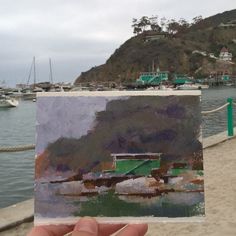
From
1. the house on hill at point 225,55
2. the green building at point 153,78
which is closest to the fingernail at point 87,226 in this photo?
the green building at point 153,78

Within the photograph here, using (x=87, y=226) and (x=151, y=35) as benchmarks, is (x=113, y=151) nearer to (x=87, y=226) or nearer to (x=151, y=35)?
(x=87, y=226)

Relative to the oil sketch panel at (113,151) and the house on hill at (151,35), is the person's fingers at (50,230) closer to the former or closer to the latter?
the oil sketch panel at (113,151)

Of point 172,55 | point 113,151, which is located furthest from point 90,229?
point 172,55

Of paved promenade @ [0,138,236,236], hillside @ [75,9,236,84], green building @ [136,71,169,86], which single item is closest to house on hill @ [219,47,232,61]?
hillside @ [75,9,236,84]

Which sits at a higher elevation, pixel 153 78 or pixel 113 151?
pixel 113 151

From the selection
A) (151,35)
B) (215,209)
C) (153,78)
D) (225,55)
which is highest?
(151,35)
